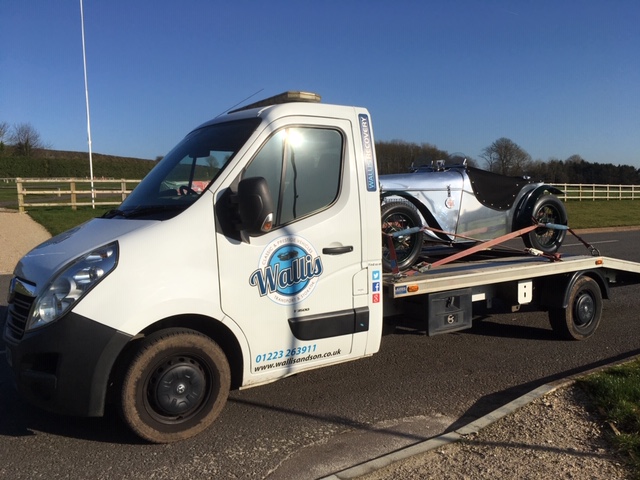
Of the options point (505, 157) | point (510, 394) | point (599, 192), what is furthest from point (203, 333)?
point (599, 192)

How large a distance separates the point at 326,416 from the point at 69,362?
1914 millimetres

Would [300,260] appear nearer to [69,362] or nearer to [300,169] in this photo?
[300,169]

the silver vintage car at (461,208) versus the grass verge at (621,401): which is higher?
the silver vintage car at (461,208)

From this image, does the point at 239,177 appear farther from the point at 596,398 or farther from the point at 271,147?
the point at 596,398

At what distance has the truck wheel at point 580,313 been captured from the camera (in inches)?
253

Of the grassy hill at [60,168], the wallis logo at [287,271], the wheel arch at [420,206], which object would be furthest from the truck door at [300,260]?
the grassy hill at [60,168]

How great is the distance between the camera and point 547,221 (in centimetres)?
718

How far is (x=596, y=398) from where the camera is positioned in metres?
4.38

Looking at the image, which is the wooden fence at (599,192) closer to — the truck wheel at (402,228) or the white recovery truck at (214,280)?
the truck wheel at (402,228)

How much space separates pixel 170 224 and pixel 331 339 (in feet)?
4.95

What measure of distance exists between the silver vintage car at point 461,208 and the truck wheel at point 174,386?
A: 2136mm

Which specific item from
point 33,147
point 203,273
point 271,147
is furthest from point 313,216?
point 33,147

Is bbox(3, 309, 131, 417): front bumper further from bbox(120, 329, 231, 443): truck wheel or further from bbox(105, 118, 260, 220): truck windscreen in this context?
bbox(105, 118, 260, 220): truck windscreen

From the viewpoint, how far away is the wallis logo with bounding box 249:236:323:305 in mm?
3984
